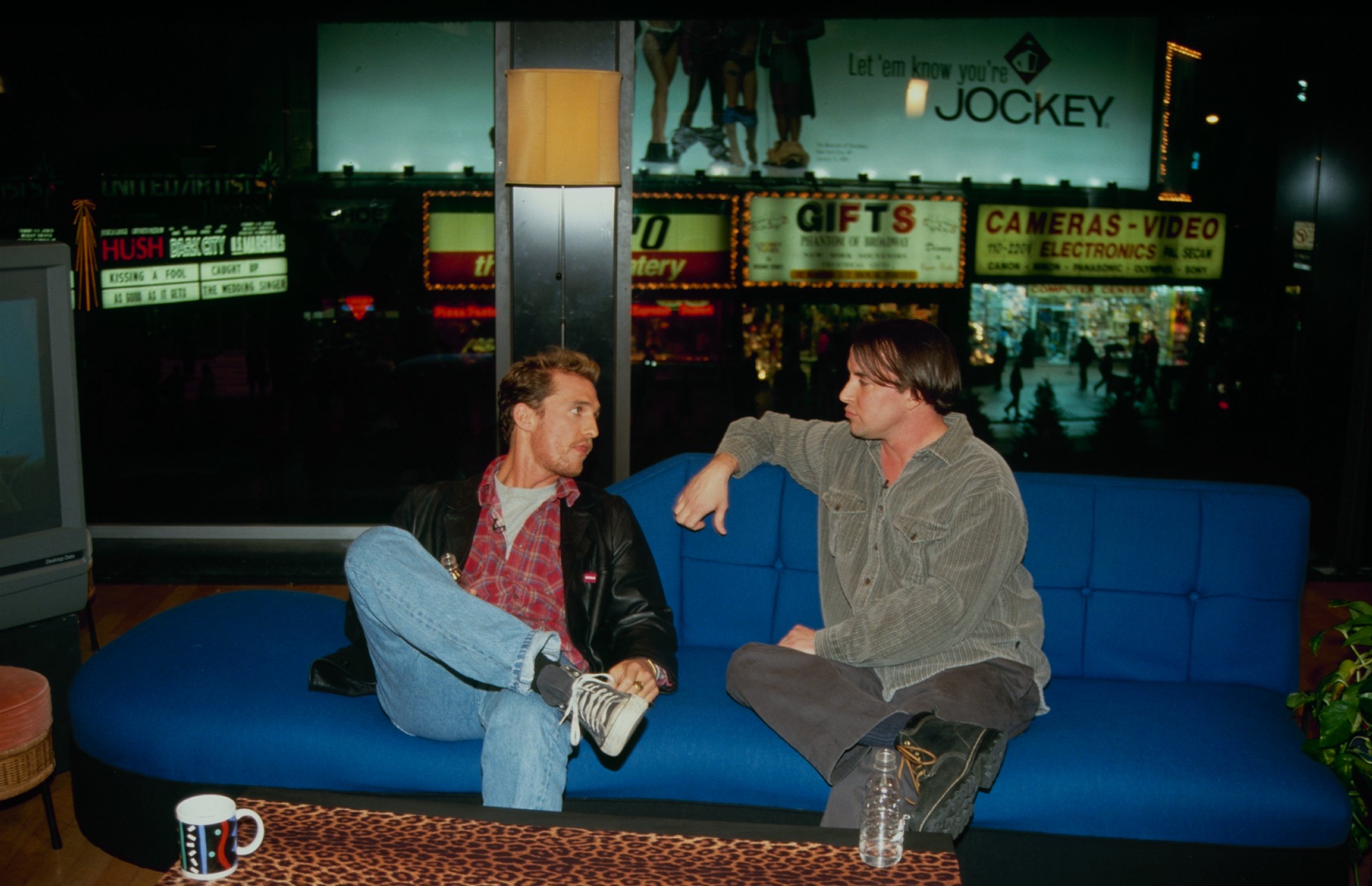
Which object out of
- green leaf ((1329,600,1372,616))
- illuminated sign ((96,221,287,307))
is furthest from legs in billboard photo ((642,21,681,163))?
green leaf ((1329,600,1372,616))

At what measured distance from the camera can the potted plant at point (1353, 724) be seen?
2.31m

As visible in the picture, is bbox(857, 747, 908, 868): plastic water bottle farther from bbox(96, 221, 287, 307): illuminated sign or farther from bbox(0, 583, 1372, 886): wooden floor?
bbox(96, 221, 287, 307): illuminated sign

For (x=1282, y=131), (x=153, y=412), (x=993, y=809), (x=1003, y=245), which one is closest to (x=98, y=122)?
(x=153, y=412)

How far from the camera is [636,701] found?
215cm

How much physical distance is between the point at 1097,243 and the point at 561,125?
2.46 metres

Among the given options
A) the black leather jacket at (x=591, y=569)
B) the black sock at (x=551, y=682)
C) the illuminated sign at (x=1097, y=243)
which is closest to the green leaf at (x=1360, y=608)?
the black leather jacket at (x=591, y=569)

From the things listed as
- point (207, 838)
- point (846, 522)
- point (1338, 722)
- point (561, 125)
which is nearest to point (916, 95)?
point (561, 125)

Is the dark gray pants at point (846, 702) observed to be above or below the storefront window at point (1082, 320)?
below

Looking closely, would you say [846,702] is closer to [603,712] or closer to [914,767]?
[914,767]

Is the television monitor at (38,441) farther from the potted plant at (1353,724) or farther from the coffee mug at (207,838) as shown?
the potted plant at (1353,724)

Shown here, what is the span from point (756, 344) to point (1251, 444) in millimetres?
2219

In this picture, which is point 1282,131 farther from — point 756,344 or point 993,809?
point 993,809

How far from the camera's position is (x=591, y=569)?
2.67 meters

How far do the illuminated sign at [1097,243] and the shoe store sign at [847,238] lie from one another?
0.17m
